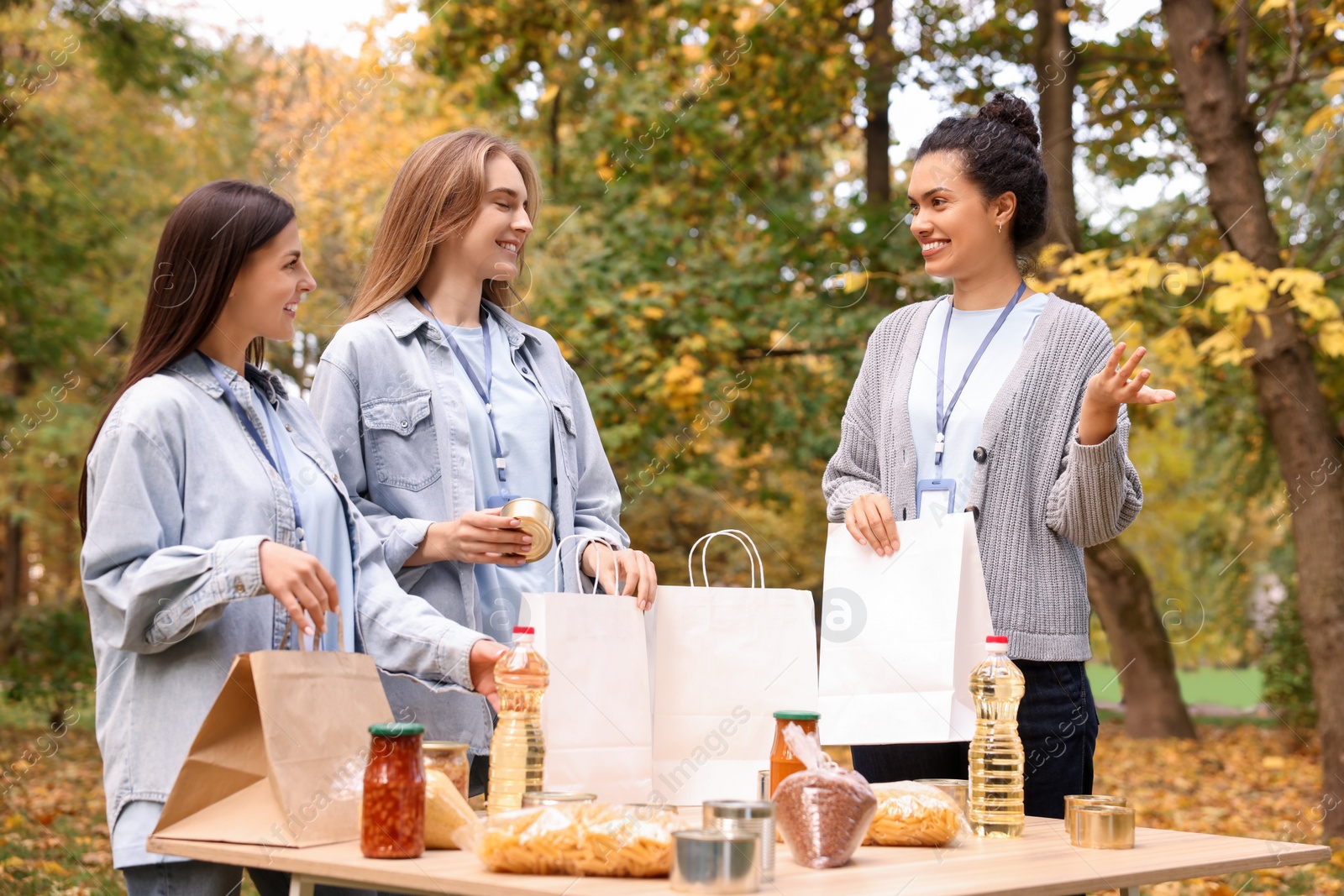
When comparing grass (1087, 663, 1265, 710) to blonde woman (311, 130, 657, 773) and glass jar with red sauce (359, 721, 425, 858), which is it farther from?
glass jar with red sauce (359, 721, 425, 858)

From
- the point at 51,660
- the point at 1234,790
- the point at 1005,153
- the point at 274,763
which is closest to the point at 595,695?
the point at 274,763

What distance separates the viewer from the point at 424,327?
111 inches

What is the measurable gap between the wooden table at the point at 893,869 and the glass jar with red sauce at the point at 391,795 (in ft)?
0.08

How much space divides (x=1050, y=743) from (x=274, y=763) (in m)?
1.56

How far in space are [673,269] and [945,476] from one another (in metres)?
6.91

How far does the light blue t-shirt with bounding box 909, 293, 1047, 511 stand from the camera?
2.81 m

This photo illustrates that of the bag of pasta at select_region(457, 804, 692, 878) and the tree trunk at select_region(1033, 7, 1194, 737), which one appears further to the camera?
the tree trunk at select_region(1033, 7, 1194, 737)

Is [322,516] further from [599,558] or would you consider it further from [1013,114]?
[1013,114]

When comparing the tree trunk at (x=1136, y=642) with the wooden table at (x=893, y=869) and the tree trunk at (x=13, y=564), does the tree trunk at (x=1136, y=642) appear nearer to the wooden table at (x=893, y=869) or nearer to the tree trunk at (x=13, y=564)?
the wooden table at (x=893, y=869)

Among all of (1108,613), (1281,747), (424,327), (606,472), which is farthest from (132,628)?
(1281,747)

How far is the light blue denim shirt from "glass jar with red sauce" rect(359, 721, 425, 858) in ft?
2.40

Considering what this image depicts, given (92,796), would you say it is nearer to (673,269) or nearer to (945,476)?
(673,269)

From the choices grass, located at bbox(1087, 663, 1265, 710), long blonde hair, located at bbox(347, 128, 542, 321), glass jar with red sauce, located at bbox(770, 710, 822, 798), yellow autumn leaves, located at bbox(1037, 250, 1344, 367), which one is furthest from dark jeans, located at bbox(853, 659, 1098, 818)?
grass, located at bbox(1087, 663, 1265, 710)

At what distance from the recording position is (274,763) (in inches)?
74.0
